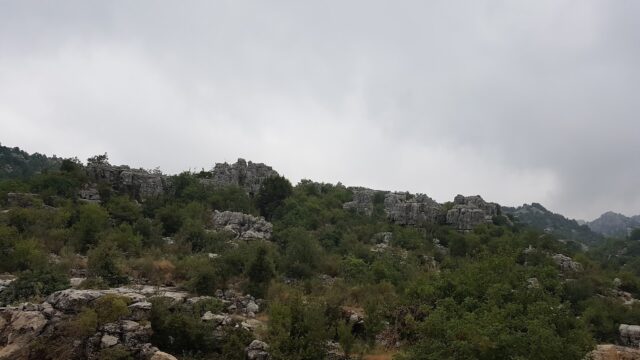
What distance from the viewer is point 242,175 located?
226 ft

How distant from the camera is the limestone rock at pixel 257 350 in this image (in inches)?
766

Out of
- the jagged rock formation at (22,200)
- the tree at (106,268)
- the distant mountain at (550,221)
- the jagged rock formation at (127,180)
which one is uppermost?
the distant mountain at (550,221)

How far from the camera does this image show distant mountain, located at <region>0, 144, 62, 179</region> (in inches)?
3226

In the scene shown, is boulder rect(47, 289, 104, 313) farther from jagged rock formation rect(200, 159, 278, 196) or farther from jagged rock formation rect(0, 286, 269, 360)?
jagged rock formation rect(200, 159, 278, 196)

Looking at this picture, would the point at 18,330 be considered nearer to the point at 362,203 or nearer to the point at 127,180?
Answer: the point at 127,180

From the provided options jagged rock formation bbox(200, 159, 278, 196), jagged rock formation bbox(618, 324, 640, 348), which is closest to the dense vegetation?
jagged rock formation bbox(618, 324, 640, 348)

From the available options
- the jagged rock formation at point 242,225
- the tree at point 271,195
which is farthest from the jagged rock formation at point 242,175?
the jagged rock formation at point 242,225

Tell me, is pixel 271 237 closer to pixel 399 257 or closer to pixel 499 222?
pixel 399 257

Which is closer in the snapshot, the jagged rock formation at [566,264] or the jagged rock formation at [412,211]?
the jagged rock formation at [566,264]

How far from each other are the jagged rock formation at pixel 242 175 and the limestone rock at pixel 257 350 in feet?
152

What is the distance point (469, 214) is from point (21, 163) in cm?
7915

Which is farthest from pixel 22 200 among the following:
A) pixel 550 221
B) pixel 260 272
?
pixel 550 221

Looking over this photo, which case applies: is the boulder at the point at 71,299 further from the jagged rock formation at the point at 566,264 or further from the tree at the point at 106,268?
the jagged rock formation at the point at 566,264

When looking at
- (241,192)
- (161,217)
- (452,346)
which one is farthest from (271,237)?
(452,346)
